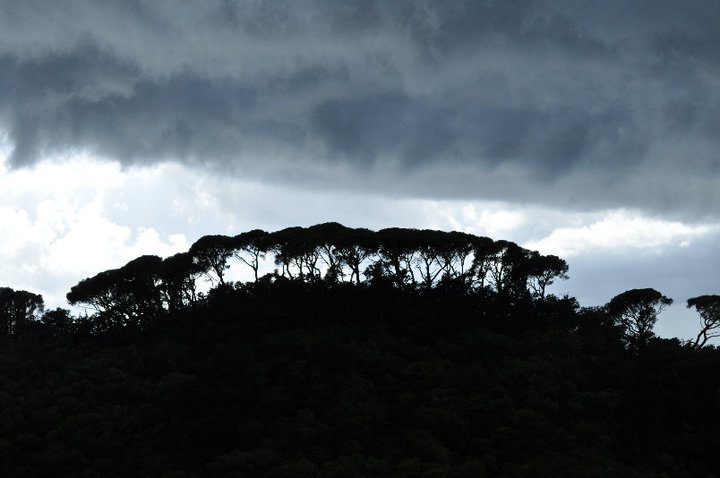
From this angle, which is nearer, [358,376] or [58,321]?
[358,376]

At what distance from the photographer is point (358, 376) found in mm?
53719

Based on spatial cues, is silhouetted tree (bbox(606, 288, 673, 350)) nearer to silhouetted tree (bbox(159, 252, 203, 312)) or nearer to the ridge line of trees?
the ridge line of trees

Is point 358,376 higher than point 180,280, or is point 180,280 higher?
point 180,280

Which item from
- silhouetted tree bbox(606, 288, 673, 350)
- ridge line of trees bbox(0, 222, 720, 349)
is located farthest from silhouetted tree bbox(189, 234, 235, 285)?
silhouetted tree bbox(606, 288, 673, 350)

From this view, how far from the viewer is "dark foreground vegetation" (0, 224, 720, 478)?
46.4 m

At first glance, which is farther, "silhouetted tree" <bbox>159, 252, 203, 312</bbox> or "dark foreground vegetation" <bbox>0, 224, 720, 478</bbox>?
"silhouetted tree" <bbox>159, 252, 203, 312</bbox>

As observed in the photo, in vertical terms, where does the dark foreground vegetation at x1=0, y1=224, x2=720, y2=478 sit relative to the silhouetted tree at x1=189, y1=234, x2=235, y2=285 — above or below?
below

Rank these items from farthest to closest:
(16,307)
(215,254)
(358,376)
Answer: (16,307), (215,254), (358,376)

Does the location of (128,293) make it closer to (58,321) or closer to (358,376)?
(58,321)

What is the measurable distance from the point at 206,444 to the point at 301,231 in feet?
92.9

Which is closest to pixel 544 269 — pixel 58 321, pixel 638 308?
pixel 638 308

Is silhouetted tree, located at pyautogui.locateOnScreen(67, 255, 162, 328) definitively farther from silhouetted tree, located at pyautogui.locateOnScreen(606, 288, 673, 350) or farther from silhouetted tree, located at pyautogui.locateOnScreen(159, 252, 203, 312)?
silhouetted tree, located at pyautogui.locateOnScreen(606, 288, 673, 350)

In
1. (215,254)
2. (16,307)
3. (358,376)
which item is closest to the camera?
(358,376)

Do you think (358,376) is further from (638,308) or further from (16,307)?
(16,307)
